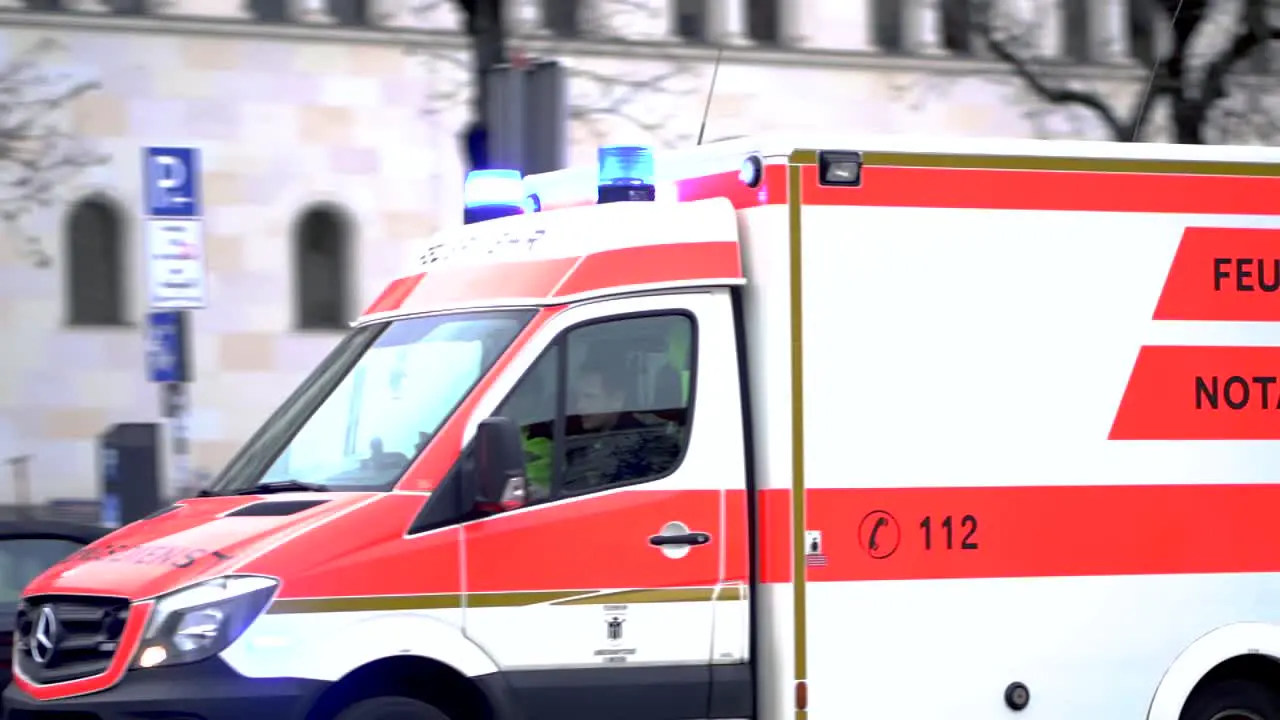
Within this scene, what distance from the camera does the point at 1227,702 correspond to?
→ 8.05 metres

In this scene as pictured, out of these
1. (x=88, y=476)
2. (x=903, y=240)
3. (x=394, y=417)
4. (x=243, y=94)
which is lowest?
(x=88, y=476)

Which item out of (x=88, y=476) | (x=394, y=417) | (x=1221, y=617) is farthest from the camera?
(x=88, y=476)

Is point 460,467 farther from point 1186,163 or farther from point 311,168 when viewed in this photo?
point 311,168

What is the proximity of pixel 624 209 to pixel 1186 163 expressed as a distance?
2185mm

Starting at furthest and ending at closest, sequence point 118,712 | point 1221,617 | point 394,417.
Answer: point 1221,617 → point 394,417 → point 118,712

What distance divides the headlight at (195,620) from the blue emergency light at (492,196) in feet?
7.18

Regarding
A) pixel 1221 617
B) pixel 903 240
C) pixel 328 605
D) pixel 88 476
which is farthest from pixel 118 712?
pixel 88 476

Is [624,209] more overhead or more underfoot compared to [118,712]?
more overhead

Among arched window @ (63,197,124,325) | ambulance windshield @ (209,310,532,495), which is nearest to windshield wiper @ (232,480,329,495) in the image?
ambulance windshield @ (209,310,532,495)

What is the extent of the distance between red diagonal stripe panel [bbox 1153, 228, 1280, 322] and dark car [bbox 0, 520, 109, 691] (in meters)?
5.01

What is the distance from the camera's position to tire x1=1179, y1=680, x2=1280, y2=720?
805 cm

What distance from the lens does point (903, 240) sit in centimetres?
773

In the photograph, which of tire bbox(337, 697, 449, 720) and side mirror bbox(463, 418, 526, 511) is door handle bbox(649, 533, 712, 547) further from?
tire bbox(337, 697, 449, 720)

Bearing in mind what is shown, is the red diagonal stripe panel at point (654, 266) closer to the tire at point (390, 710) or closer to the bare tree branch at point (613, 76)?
the tire at point (390, 710)
